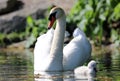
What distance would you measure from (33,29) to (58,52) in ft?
36.6

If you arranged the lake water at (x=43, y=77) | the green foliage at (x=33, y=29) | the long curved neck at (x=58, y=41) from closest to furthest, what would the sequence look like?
the lake water at (x=43, y=77) → the long curved neck at (x=58, y=41) → the green foliage at (x=33, y=29)

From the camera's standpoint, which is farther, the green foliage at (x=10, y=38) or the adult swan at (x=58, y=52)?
the green foliage at (x=10, y=38)

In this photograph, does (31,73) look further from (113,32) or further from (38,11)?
(38,11)

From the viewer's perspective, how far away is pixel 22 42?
2536 centimetres

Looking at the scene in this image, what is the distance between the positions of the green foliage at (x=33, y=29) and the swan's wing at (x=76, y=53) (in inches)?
371

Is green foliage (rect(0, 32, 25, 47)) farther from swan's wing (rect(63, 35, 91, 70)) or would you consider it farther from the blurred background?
swan's wing (rect(63, 35, 91, 70))

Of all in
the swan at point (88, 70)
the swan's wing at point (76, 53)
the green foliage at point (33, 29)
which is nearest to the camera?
the swan at point (88, 70)

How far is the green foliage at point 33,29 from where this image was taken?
80.7 feet

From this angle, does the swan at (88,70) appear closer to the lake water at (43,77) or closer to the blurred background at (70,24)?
the lake water at (43,77)

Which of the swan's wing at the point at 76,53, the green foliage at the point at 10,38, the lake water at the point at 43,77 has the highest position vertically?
the green foliage at the point at 10,38

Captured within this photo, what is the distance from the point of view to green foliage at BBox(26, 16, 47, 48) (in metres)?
24.6

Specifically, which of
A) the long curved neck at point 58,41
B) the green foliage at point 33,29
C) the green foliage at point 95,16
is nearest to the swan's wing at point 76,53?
the long curved neck at point 58,41

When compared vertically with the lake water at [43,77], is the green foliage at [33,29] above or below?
above

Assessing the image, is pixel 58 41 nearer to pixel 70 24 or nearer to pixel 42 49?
pixel 42 49
